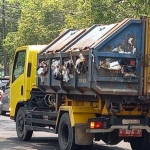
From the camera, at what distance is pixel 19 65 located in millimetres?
13984

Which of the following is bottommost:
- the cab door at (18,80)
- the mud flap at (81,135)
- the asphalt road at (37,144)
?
the asphalt road at (37,144)

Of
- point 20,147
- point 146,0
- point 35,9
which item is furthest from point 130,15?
point 35,9

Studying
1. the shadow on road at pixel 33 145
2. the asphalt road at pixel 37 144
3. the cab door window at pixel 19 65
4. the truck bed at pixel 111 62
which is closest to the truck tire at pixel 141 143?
the asphalt road at pixel 37 144

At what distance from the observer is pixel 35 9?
35156mm

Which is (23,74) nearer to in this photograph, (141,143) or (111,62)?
(141,143)

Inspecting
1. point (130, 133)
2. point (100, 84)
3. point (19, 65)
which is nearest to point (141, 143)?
point (130, 133)

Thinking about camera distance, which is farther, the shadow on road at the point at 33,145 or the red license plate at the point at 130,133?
the shadow on road at the point at 33,145

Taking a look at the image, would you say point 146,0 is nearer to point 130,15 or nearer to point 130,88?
point 130,88

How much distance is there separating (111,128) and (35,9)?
25954 mm

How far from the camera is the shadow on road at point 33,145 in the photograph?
39.9ft

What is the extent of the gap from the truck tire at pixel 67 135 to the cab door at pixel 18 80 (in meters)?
2.70

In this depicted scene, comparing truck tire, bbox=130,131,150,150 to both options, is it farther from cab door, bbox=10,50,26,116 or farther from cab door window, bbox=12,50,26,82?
cab door window, bbox=12,50,26,82

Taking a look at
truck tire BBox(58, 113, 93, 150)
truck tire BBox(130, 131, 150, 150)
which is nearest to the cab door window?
truck tire BBox(58, 113, 93, 150)

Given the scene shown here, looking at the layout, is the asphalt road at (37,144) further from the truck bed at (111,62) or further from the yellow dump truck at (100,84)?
the truck bed at (111,62)
